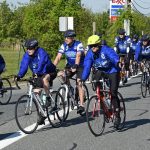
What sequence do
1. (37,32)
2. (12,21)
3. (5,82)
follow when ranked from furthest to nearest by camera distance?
(12,21), (37,32), (5,82)

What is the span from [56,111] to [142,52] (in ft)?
19.8

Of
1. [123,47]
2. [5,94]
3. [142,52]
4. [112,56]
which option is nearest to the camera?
[112,56]

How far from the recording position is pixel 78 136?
911cm

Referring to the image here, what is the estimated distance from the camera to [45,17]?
3897 cm

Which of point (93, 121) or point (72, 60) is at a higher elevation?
point (72, 60)

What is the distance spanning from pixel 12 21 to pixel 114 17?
34173 mm

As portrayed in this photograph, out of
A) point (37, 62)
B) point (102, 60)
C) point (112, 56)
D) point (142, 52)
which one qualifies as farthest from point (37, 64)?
point (142, 52)

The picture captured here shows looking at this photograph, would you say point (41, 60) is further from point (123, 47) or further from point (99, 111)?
point (123, 47)

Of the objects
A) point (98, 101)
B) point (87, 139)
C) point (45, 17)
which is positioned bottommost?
point (87, 139)

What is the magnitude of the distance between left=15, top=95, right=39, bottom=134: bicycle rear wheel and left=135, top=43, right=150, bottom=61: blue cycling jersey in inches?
256

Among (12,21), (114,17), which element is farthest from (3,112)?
(12,21)

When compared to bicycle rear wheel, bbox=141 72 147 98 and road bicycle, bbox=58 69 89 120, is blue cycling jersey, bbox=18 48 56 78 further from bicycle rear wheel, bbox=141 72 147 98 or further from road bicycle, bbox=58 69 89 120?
bicycle rear wheel, bbox=141 72 147 98

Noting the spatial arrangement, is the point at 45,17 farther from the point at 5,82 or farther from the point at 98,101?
the point at 98,101

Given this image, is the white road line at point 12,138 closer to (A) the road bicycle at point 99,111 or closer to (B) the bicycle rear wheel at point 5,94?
(A) the road bicycle at point 99,111
